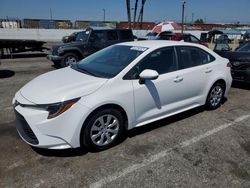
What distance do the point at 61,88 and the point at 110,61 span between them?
1.18 m

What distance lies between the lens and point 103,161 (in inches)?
130

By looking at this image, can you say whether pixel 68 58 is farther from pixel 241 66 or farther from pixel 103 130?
pixel 103 130

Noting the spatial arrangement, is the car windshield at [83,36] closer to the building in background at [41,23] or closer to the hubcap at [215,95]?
the hubcap at [215,95]

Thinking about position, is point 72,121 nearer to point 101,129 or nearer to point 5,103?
point 101,129

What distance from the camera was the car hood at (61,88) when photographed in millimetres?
3193

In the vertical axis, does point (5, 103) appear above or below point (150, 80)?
below

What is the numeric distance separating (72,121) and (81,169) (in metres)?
0.63

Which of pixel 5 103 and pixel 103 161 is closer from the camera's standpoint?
pixel 103 161

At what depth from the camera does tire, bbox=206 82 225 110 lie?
5.13m

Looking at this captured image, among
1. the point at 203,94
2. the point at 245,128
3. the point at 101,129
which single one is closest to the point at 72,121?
the point at 101,129

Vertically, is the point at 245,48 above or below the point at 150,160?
above

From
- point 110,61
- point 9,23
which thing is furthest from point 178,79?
point 9,23

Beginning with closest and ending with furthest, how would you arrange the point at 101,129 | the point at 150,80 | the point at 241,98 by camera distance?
the point at 101,129 → the point at 150,80 → the point at 241,98

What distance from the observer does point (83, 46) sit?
1042cm
